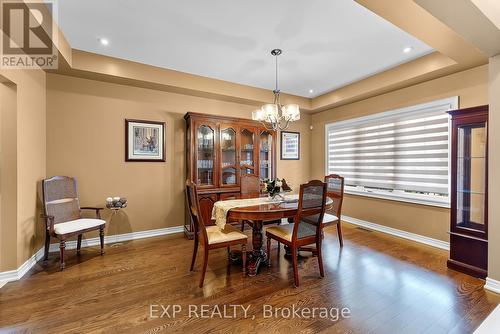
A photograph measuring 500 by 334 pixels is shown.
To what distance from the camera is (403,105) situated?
3.60m

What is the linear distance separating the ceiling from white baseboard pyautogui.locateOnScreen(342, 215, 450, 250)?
2.65 meters

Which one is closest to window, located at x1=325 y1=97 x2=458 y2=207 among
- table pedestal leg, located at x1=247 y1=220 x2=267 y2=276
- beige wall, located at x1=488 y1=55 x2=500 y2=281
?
beige wall, located at x1=488 y1=55 x2=500 y2=281

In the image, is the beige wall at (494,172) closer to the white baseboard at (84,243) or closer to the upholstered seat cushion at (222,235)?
the upholstered seat cushion at (222,235)

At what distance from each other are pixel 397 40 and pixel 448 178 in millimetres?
2022

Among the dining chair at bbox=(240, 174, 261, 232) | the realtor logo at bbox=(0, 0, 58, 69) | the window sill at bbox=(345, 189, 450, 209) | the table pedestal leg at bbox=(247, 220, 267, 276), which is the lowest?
the table pedestal leg at bbox=(247, 220, 267, 276)

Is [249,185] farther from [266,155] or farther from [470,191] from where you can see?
[470,191]

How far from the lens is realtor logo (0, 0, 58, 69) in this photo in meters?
1.94

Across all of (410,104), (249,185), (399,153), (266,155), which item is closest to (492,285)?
(399,153)

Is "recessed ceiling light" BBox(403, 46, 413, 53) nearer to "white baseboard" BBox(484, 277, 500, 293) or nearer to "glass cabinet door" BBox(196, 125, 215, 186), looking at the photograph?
"white baseboard" BBox(484, 277, 500, 293)

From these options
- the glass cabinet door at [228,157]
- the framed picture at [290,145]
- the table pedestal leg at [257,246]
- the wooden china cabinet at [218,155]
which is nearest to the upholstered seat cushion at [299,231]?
the table pedestal leg at [257,246]

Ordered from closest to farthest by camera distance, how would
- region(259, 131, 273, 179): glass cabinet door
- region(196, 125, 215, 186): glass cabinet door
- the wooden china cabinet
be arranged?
the wooden china cabinet, region(196, 125, 215, 186): glass cabinet door, region(259, 131, 273, 179): glass cabinet door

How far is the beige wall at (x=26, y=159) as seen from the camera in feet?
7.68

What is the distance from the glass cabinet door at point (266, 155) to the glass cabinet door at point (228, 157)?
657mm

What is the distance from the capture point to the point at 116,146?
3.44m
